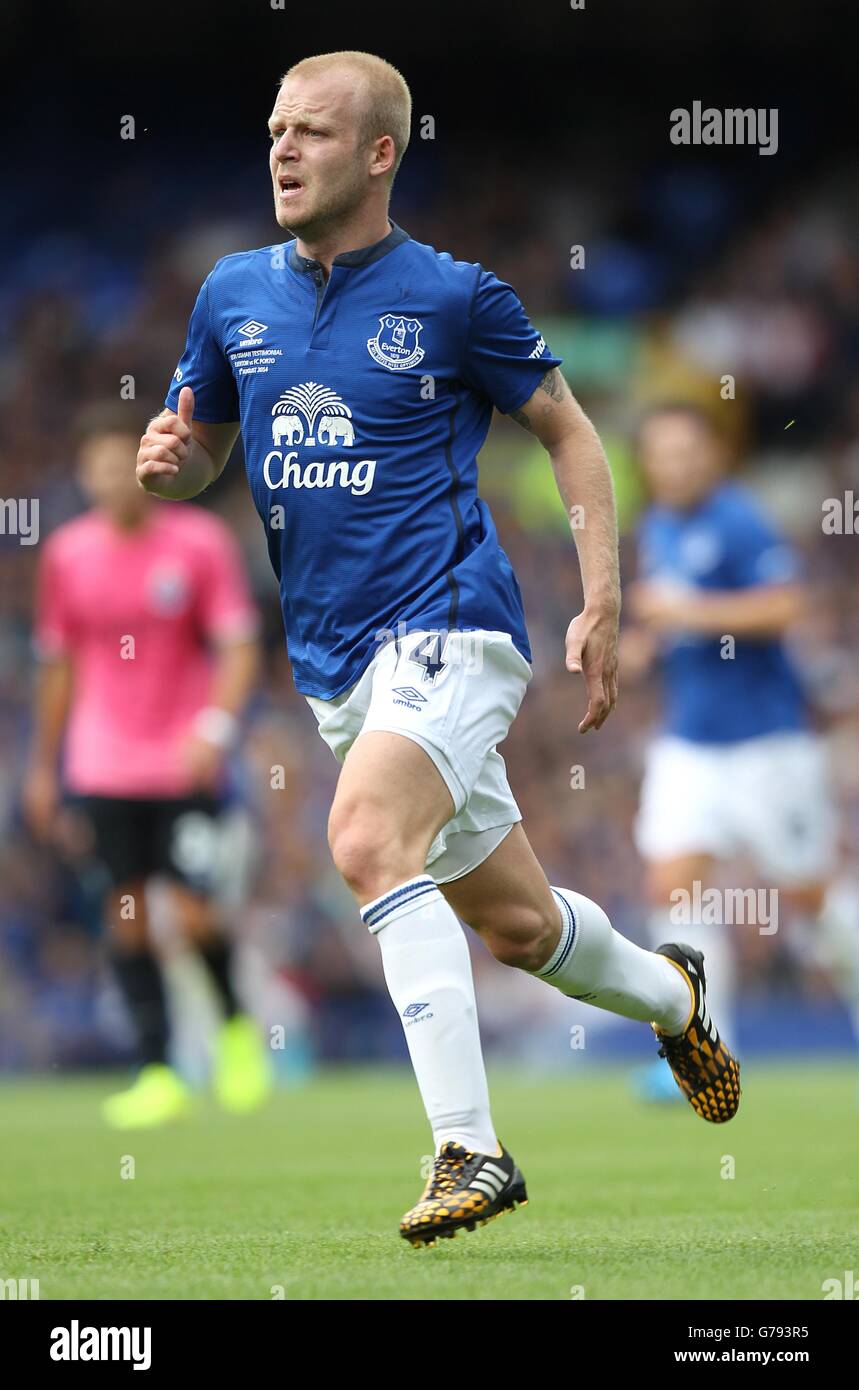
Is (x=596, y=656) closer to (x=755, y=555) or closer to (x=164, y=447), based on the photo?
→ (x=164, y=447)

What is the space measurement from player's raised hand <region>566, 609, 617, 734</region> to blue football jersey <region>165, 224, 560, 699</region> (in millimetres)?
191

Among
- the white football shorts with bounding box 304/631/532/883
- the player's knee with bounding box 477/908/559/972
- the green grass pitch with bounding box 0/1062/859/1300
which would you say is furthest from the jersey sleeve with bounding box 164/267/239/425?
the green grass pitch with bounding box 0/1062/859/1300

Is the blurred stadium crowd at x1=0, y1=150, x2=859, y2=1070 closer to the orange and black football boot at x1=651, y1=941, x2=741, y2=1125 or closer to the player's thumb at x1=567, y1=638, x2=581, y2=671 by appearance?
the orange and black football boot at x1=651, y1=941, x2=741, y2=1125

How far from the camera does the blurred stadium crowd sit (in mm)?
13383

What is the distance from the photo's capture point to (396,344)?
175 inches

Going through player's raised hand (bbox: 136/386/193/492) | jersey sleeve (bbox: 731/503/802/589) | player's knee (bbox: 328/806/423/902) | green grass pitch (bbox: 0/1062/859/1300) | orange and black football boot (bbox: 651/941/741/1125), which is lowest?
green grass pitch (bbox: 0/1062/859/1300)

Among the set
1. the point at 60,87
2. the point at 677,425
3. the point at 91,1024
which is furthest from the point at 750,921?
the point at 60,87

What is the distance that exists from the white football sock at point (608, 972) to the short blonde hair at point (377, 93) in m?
1.75

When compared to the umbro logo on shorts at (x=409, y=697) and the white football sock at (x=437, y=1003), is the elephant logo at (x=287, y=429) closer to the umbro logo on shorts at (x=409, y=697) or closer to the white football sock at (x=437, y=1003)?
A: the umbro logo on shorts at (x=409, y=697)

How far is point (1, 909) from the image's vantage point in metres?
14.1

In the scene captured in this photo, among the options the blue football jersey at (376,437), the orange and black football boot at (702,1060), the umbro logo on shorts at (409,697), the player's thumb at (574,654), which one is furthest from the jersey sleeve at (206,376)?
the orange and black football boot at (702,1060)

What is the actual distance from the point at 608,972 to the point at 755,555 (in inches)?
168
